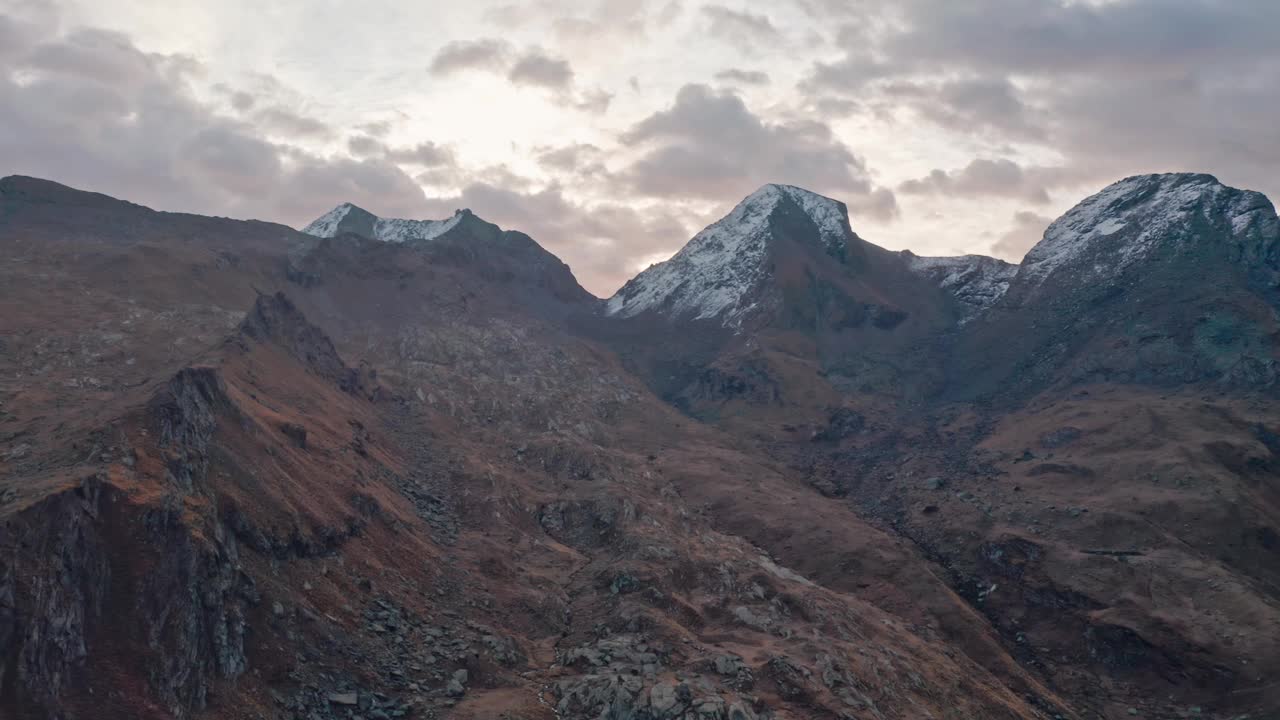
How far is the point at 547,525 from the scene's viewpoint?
111062mm

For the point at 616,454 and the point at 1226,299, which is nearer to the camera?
the point at 616,454

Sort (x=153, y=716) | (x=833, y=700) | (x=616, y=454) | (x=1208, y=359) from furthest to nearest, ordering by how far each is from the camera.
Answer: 1. (x=1208, y=359)
2. (x=616, y=454)
3. (x=833, y=700)
4. (x=153, y=716)

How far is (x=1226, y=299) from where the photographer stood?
195 m

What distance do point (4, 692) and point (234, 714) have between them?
39.1ft

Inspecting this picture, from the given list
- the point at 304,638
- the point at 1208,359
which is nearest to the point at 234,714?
the point at 304,638

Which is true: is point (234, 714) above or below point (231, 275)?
Answer: below

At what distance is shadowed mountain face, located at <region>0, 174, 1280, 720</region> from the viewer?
53719 millimetres

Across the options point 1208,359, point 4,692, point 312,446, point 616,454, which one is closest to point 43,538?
point 4,692

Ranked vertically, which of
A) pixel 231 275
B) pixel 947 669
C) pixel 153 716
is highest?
pixel 231 275

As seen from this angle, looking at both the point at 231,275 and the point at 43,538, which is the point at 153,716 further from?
the point at 231,275

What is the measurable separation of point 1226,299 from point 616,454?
487ft

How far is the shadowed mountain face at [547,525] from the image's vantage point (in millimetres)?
53719

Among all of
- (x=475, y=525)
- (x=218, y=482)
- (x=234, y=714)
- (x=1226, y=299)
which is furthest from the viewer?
(x=1226, y=299)

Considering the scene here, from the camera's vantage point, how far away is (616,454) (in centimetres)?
14850
